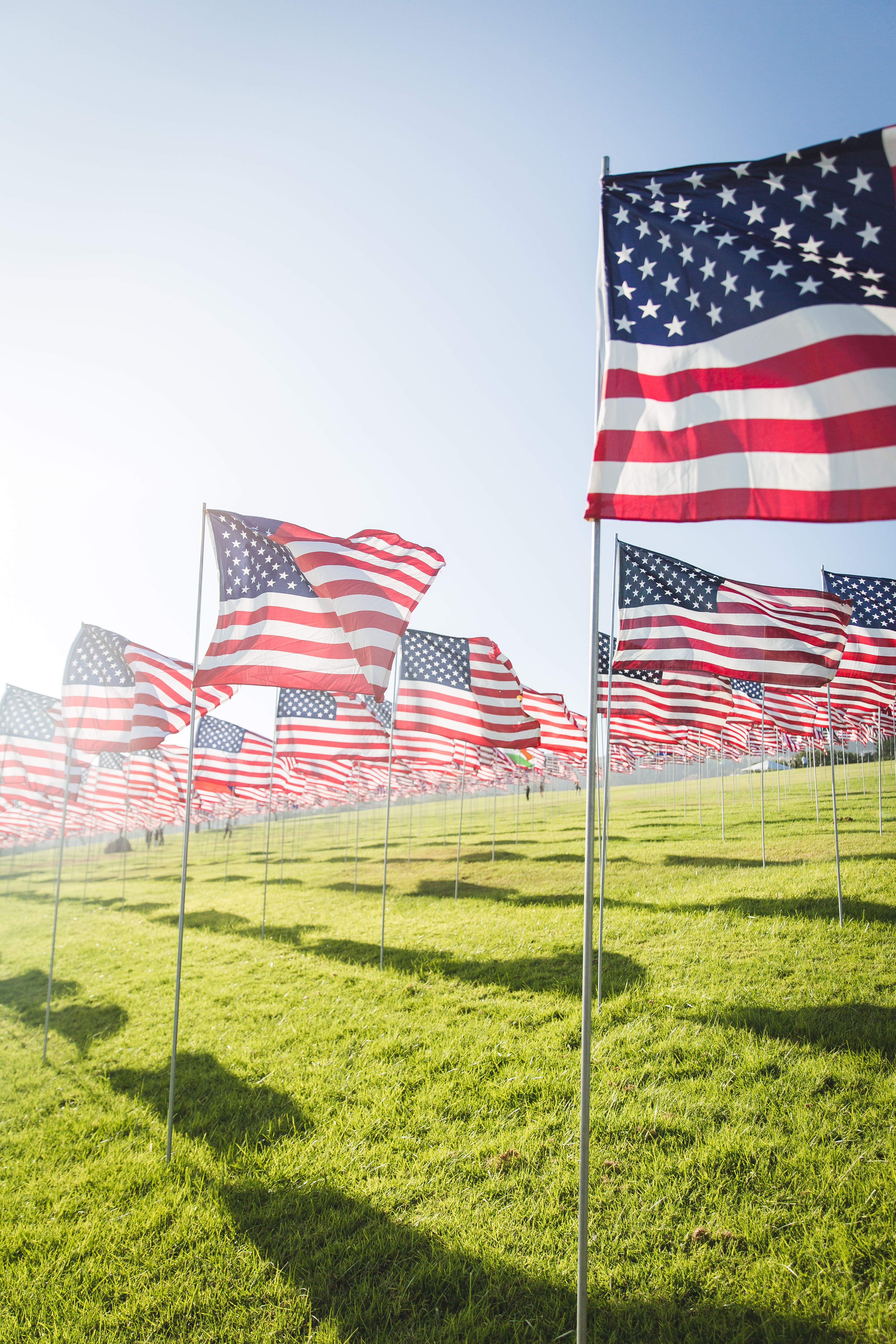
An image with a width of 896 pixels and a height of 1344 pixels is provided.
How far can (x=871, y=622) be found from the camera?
14367 mm

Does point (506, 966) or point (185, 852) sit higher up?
point (185, 852)

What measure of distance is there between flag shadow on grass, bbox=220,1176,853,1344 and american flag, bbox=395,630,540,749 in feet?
35.7

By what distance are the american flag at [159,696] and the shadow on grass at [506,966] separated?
5881mm

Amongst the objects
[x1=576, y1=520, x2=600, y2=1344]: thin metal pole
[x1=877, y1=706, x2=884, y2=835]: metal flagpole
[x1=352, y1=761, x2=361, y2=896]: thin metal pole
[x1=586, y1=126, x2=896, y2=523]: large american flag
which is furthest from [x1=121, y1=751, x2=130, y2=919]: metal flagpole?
[x1=877, y1=706, x2=884, y2=835]: metal flagpole

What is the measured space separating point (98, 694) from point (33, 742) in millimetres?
7531

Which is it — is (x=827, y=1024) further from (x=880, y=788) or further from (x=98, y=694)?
(x=880, y=788)

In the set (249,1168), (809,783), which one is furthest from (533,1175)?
(809,783)

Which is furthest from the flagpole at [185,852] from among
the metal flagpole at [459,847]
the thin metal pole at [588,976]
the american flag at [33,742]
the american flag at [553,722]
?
the american flag at [553,722]

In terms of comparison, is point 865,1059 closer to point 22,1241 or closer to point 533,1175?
point 533,1175

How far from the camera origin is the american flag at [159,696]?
11516 mm

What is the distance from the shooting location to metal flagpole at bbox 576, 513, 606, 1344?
3.59m

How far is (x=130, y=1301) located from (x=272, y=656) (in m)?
5.76

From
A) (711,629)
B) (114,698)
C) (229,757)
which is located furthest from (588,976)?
(229,757)

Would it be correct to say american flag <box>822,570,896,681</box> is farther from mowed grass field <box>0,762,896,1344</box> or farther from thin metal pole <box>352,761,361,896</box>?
thin metal pole <box>352,761,361,896</box>
